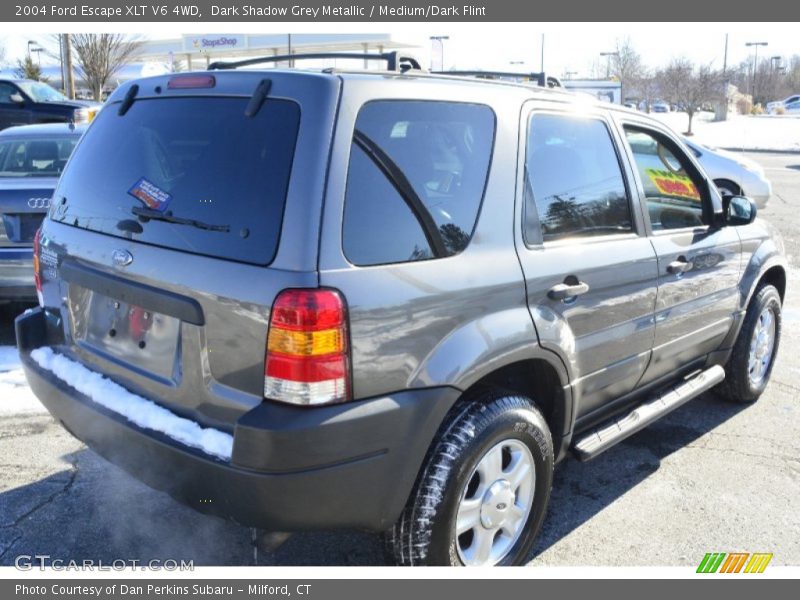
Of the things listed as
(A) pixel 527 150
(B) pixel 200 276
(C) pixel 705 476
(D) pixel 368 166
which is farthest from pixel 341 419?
(C) pixel 705 476

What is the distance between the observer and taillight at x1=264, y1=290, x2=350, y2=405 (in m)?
2.26

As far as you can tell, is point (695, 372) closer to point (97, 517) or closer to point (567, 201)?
point (567, 201)

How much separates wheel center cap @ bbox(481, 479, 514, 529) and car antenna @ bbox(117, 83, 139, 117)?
6.88 ft

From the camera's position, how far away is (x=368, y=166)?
2455 mm

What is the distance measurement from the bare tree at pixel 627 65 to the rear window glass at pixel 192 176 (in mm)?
41278

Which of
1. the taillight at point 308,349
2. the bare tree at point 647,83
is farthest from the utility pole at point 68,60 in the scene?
the bare tree at point 647,83

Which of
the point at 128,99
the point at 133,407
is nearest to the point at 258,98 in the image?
the point at 128,99

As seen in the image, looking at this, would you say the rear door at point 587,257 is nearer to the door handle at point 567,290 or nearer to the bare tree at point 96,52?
the door handle at point 567,290

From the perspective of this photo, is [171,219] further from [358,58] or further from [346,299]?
[358,58]

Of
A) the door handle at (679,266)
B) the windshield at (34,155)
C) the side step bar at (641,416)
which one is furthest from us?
the windshield at (34,155)

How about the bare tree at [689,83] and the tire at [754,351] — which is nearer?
the tire at [754,351]

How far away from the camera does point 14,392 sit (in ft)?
15.8

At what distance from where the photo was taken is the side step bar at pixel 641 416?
132 inches

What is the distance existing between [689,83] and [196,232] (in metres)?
43.2
